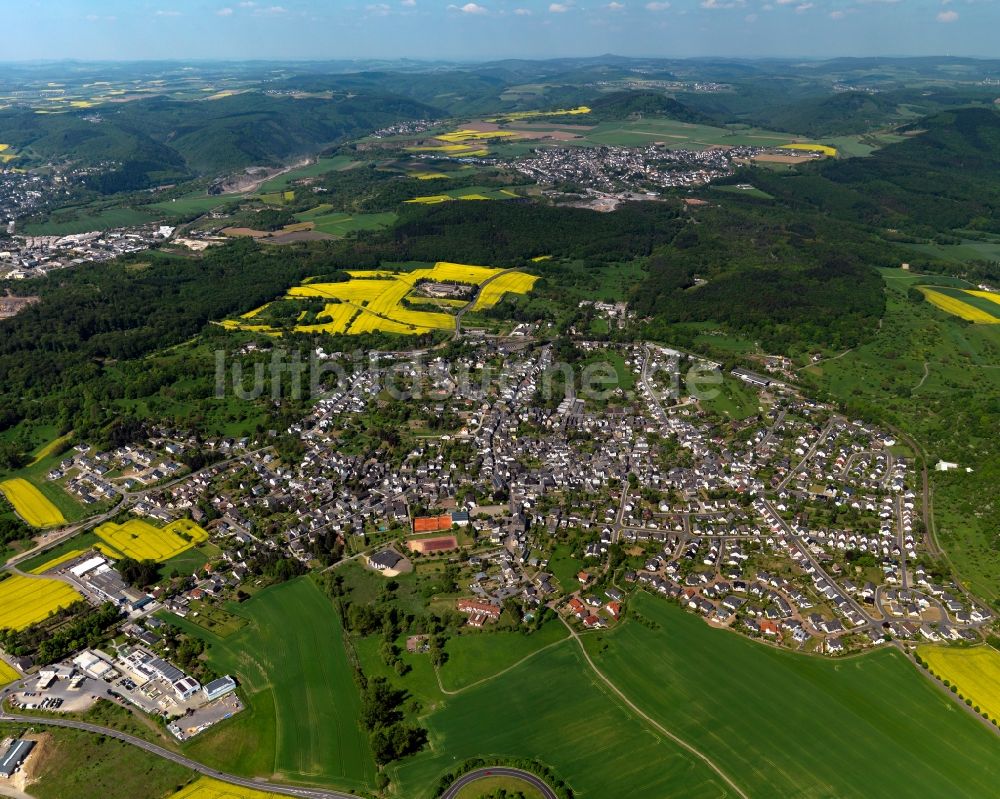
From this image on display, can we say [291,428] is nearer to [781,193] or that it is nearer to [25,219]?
[25,219]

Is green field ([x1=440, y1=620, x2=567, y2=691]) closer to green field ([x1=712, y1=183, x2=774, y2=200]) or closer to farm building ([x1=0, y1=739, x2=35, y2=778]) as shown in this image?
farm building ([x1=0, y1=739, x2=35, y2=778])

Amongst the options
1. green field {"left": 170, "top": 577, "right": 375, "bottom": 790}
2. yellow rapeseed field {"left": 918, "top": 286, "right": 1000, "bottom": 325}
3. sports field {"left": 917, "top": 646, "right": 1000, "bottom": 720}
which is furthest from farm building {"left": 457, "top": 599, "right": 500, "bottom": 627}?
yellow rapeseed field {"left": 918, "top": 286, "right": 1000, "bottom": 325}

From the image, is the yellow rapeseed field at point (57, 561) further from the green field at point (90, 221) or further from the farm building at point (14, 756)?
the green field at point (90, 221)

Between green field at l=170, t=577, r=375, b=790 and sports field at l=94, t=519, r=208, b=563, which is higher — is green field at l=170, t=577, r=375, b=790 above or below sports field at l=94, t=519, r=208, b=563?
below

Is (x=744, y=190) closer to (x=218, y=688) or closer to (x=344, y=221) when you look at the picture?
(x=344, y=221)

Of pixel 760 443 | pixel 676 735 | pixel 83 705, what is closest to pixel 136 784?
pixel 83 705

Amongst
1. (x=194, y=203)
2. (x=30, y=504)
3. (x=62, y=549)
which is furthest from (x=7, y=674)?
(x=194, y=203)
